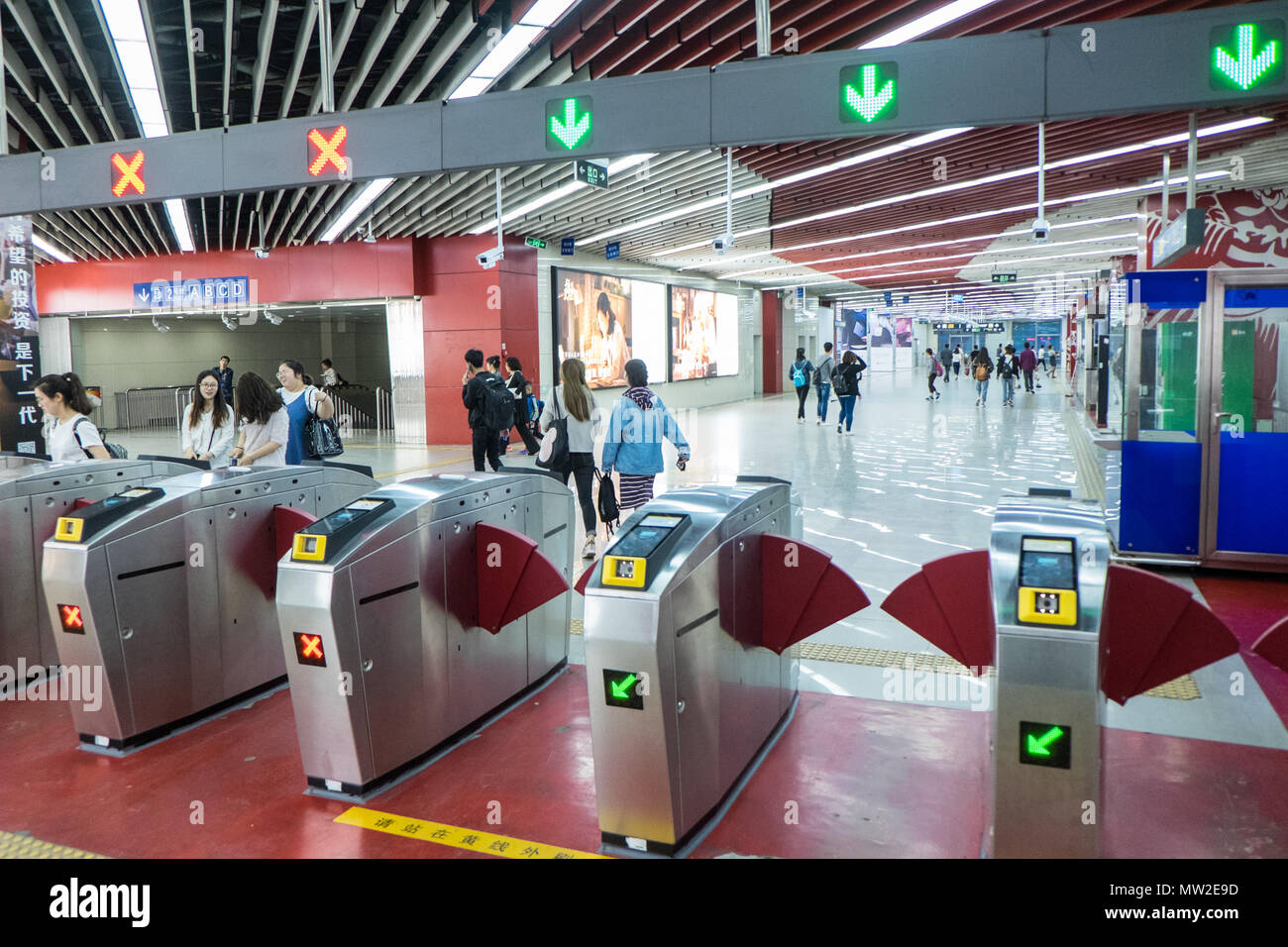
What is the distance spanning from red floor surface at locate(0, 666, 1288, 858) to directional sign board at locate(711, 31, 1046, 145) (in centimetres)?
270

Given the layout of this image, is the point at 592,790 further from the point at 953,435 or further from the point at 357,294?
the point at 357,294

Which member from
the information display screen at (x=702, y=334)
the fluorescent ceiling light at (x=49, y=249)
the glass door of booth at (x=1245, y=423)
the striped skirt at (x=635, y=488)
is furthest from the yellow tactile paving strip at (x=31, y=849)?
the information display screen at (x=702, y=334)

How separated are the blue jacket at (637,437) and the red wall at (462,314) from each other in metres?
9.12

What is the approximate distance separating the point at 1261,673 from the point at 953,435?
33.9 ft

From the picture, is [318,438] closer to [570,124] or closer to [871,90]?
[570,124]

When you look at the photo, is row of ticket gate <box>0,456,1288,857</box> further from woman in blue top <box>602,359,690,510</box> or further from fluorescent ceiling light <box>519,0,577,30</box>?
fluorescent ceiling light <box>519,0,577,30</box>

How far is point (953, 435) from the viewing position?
14.2 m

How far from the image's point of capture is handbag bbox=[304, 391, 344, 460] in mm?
5402

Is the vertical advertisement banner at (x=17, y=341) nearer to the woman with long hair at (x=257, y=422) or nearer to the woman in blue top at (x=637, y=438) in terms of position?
the woman with long hair at (x=257, y=422)

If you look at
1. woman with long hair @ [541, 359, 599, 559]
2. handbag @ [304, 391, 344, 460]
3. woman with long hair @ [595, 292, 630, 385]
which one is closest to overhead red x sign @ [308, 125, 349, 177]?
handbag @ [304, 391, 344, 460]

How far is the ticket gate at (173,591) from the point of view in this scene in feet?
11.4

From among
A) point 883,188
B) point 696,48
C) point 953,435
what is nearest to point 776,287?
point 953,435

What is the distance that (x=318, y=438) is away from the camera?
5.43 metres

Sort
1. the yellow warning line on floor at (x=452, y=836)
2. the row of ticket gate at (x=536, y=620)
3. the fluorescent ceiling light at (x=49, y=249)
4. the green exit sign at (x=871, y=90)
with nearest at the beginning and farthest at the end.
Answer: the row of ticket gate at (x=536, y=620) → the yellow warning line on floor at (x=452, y=836) → the green exit sign at (x=871, y=90) → the fluorescent ceiling light at (x=49, y=249)
